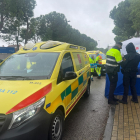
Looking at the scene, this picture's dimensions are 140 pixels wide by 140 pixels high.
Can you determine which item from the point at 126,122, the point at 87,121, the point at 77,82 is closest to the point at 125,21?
the point at 77,82

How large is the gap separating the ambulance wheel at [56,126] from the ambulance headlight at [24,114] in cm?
42

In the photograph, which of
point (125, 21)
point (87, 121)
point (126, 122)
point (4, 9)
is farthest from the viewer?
point (125, 21)

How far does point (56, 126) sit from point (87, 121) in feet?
4.63

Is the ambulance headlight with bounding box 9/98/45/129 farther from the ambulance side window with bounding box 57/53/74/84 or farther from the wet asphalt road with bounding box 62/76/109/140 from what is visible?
the wet asphalt road with bounding box 62/76/109/140

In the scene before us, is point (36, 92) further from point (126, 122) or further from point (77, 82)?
point (126, 122)

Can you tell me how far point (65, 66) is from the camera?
3178mm

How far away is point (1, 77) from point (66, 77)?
1308 mm

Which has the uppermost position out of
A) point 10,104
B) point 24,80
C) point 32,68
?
point 32,68

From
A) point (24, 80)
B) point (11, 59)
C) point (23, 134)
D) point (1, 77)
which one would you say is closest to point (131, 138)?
point (23, 134)

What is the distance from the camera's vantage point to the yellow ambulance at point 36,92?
1855 millimetres

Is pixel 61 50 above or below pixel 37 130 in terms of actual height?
above

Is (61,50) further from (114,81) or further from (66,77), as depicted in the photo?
(114,81)

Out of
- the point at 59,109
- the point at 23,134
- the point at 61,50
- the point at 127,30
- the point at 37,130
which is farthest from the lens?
the point at 127,30

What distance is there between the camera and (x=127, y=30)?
90.7ft
